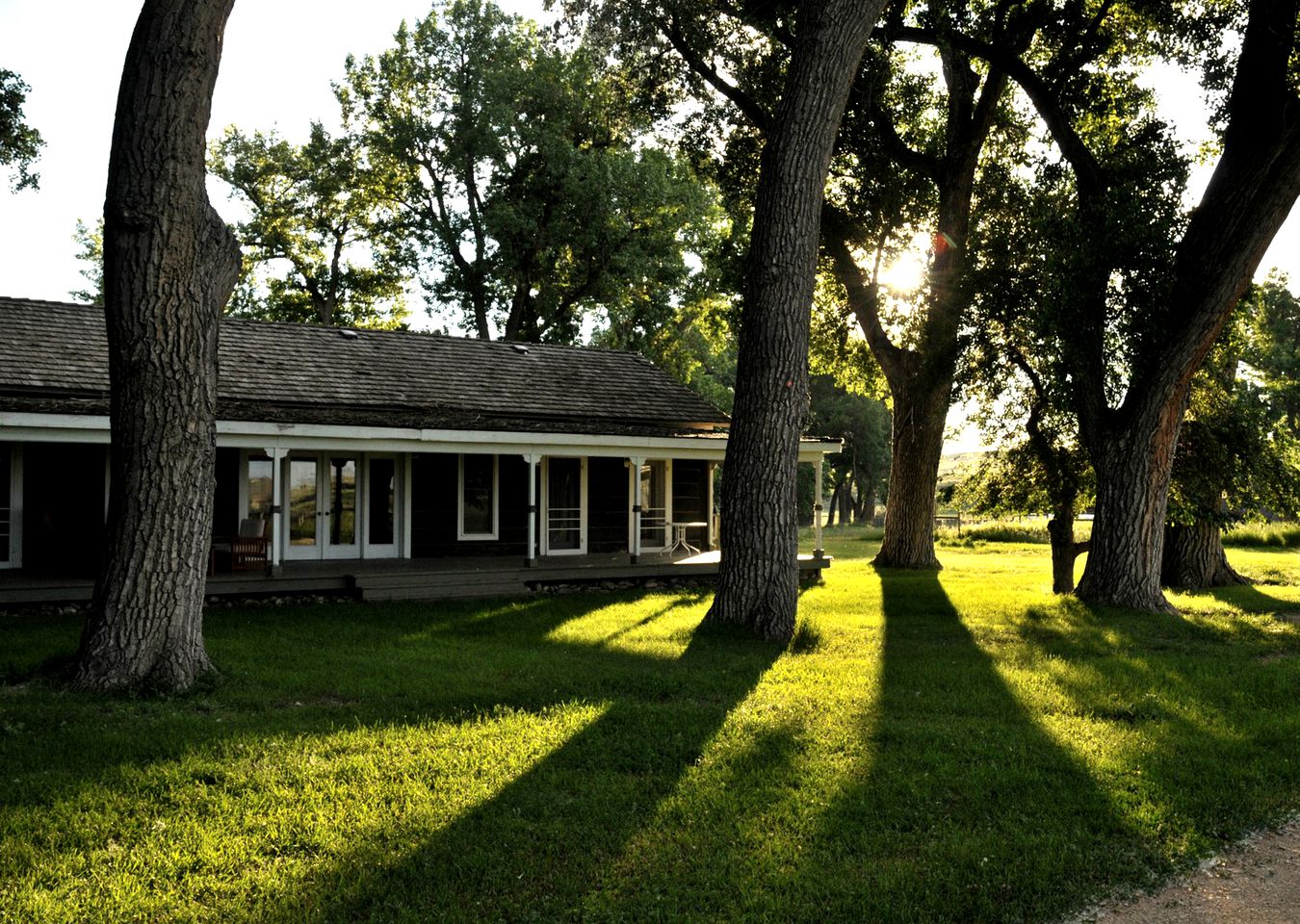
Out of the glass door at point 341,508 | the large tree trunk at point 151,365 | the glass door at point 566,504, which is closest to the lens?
the large tree trunk at point 151,365

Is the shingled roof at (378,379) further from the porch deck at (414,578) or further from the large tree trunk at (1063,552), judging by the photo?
the large tree trunk at (1063,552)

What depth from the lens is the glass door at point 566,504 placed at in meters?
17.9

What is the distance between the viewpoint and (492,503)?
17.4m

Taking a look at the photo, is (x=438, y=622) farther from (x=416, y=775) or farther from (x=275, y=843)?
(x=275, y=843)

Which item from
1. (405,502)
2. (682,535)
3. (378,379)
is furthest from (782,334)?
(378,379)

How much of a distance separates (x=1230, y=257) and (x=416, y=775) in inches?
434

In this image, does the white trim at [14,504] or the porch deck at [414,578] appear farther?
the white trim at [14,504]

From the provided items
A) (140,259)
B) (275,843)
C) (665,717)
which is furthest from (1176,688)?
(140,259)

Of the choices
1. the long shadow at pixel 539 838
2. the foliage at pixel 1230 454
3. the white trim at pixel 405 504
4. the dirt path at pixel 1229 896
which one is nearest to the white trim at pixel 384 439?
the white trim at pixel 405 504

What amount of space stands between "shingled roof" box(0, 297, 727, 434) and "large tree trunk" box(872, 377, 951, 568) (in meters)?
3.66

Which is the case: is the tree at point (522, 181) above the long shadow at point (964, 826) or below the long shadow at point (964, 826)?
above

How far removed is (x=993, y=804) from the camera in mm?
5172

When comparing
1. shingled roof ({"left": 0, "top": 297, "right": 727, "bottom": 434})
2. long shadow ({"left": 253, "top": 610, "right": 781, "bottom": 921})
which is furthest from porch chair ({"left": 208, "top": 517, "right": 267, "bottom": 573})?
long shadow ({"left": 253, "top": 610, "right": 781, "bottom": 921})

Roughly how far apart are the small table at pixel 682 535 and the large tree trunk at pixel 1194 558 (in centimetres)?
812
